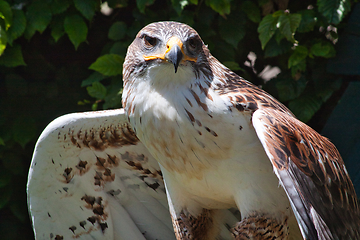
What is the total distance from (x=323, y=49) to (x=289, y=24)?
1.10 ft

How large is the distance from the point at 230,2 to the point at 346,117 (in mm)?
1153

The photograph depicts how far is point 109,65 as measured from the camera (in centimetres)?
263

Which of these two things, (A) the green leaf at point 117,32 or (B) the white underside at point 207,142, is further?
(A) the green leaf at point 117,32

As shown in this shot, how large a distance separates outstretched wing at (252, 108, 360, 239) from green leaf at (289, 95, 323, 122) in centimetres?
84

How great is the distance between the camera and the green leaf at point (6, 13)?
8.16 feet

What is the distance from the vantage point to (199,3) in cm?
271

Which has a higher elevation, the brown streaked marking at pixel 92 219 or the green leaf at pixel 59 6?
the green leaf at pixel 59 6

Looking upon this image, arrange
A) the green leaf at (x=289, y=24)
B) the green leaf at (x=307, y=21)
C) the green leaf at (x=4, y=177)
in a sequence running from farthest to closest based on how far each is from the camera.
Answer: the green leaf at (x=4, y=177), the green leaf at (x=307, y=21), the green leaf at (x=289, y=24)

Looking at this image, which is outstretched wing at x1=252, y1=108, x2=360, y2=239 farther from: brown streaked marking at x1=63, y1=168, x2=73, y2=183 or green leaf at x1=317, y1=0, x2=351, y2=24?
brown streaked marking at x1=63, y1=168, x2=73, y2=183

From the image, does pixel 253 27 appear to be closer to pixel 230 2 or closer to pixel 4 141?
pixel 230 2

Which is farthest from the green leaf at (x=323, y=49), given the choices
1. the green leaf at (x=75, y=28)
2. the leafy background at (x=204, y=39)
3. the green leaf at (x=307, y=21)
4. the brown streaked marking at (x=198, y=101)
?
the green leaf at (x=75, y=28)

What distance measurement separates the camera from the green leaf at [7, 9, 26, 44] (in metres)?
2.56

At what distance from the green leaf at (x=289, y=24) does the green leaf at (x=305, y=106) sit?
0.49 metres

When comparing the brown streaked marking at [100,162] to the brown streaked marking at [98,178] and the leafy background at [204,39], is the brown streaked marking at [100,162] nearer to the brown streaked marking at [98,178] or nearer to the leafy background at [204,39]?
the brown streaked marking at [98,178]
